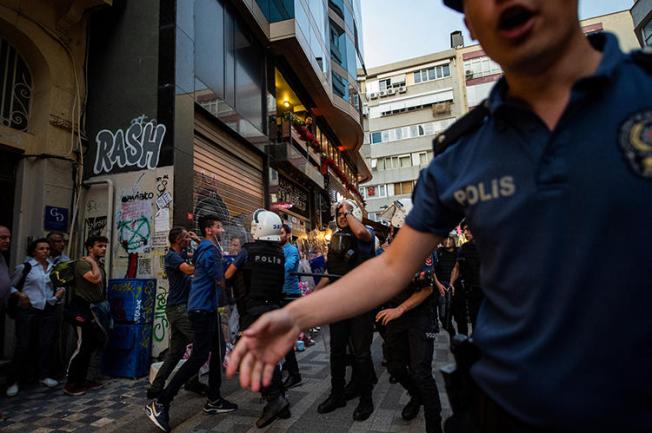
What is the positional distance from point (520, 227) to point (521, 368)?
33 centimetres

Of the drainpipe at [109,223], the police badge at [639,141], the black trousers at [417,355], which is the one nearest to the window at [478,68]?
the drainpipe at [109,223]

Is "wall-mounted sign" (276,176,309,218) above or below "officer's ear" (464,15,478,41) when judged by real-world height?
above

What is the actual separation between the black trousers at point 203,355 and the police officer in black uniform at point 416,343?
1970 mm

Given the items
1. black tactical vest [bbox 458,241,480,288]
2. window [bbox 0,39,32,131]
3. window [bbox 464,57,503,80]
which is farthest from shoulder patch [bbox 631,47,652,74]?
window [bbox 464,57,503,80]

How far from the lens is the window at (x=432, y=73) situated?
37.9m

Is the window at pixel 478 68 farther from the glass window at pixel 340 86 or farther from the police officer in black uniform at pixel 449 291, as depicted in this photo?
the police officer in black uniform at pixel 449 291

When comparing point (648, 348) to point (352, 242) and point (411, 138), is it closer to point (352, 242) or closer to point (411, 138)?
point (352, 242)

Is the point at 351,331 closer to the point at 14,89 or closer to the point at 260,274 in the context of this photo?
the point at 260,274

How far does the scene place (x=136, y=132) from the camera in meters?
7.43

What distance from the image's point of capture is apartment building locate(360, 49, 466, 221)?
37.3m

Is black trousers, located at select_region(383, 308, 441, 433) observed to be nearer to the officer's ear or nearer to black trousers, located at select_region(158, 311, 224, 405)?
black trousers, located at select_region(158, 311, 224, 405)

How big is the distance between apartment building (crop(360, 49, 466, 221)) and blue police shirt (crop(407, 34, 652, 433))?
36.0m

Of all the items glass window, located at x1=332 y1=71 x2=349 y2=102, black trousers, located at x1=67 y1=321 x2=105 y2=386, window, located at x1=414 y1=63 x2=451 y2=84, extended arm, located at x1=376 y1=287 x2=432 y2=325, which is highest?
window, located at x1=414 y1=63 x2=451 y2=84

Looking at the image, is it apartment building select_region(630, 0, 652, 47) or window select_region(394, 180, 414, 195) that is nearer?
apartment building select_region(630, 0, 652, 47)
